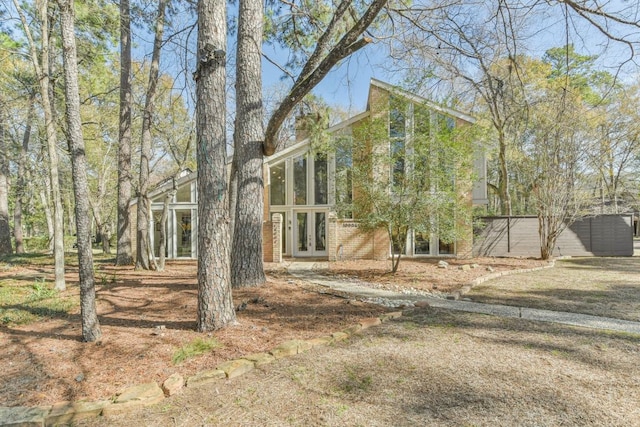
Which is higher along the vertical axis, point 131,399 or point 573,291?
point 131,399

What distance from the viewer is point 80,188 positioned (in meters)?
3.43

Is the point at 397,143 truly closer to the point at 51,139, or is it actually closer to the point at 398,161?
the point at 398,161

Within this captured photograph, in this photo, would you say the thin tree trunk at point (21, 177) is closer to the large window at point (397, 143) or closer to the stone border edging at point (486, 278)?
the large window at point (397, 143)

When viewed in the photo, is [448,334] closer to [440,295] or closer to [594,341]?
[594,341]

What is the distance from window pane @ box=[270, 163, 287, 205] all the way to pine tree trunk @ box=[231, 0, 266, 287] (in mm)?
7048

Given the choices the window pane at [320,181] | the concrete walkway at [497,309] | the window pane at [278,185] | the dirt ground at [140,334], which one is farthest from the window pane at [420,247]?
the concrete walkway at [497,309]

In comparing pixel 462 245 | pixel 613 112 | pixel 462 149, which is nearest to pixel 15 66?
pixel 462 149

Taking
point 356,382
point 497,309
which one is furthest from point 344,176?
point 356,382

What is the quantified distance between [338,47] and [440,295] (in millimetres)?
4778

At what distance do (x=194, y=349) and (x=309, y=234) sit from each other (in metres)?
10.1

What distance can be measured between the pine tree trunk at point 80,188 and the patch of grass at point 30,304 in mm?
1683

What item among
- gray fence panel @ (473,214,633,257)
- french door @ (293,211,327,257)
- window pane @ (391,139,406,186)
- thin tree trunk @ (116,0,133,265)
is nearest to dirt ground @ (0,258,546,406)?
window pane @ (391,139,406,186)

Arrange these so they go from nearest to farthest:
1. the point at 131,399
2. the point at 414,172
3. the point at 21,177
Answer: the point at 131,399 → the point at 414,172 → the point at 21,177

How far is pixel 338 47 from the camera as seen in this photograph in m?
4.45
